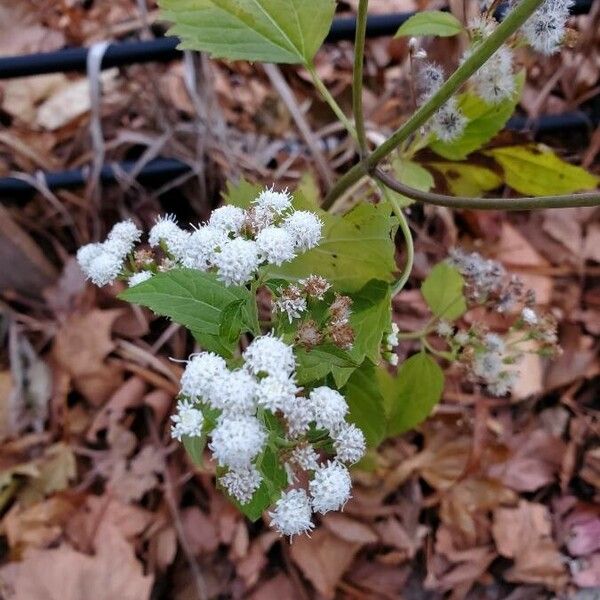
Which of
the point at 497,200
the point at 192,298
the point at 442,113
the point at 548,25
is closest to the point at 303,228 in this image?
the point at 192,298

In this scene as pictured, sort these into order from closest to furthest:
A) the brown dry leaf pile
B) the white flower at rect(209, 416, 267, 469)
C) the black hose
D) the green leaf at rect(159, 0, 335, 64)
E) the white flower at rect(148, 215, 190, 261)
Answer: the white flower at rect(209, 416, 267, 469) → the white flower at rect(148, 215, 190, 261) → the green leaf at rect(159, 0, 335, 64) → the brown dry leaf pile → the black hose

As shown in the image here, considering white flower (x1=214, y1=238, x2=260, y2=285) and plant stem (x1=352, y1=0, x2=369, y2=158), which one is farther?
plant stem (x1=352, y1=0, x2=369, y2=158)

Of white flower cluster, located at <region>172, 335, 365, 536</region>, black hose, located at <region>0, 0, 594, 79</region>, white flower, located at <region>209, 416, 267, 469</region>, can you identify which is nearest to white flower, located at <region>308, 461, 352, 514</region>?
white flower cluster, located at <region>172, 335, 365, 536</region>

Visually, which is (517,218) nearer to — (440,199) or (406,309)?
(406,309)

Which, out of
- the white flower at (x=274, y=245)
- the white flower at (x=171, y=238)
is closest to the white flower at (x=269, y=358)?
the white flower at (x=274, y=245)

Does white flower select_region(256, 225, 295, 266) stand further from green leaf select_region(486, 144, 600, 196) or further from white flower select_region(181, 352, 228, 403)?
green leaf select_region(486, 144, 600, 196)

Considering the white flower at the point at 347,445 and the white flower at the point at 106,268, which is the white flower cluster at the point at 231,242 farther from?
the white flower at the point at 347,445

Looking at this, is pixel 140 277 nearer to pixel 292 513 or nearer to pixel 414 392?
pixel 292 513
